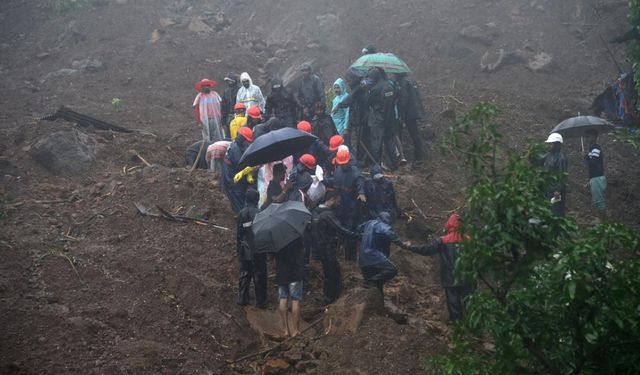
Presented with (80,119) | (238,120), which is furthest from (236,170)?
(80,119)

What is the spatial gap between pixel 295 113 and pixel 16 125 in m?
7.10

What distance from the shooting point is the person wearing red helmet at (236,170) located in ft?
32.2

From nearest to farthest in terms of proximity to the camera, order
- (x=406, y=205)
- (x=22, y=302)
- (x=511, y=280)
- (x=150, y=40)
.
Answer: (x=511, y=280) → (x=22, y=302) → (x=406, y=205) → (x=150, y=40)

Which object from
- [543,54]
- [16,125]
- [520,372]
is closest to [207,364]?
[520,372]

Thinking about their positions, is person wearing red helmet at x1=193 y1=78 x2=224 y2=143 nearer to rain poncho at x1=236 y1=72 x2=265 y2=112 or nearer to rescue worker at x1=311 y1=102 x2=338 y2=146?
rain poncho at x1=236 y1=72 x2=265 y2=112

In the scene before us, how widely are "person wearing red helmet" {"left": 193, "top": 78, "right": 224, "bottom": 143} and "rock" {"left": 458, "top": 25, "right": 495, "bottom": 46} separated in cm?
863

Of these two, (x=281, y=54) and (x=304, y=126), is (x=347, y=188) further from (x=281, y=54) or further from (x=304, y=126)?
(x=281, y=54)

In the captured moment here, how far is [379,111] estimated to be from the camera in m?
11.3

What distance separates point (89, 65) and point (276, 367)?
1528 cm

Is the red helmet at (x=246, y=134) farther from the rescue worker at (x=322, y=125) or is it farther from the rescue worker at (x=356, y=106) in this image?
the rescue worker at (x=356, y=106)

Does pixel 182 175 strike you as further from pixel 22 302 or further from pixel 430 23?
pixel 430 23

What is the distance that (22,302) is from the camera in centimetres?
768

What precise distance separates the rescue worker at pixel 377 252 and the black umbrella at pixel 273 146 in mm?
1925

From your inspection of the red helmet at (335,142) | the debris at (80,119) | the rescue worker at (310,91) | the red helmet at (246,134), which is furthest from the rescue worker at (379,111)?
the debris at (80,119)
